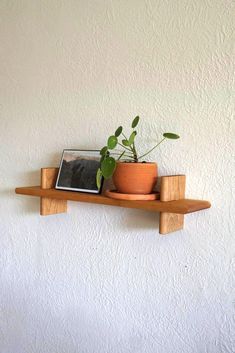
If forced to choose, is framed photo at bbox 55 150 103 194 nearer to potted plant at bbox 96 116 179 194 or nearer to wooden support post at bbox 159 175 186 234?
potted plant at bbox 96 116 179 194

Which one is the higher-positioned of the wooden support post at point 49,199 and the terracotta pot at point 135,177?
the terracotta pot at point 135,177

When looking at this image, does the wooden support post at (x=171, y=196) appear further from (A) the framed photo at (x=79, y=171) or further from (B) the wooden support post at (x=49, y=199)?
(B) the wooden support post at (x=49, y=199)

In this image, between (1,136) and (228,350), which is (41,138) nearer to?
(1,136)

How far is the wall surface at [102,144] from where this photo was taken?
100 cm

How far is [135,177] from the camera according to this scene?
99 cm

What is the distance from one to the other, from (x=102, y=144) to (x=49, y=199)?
0.89 ft

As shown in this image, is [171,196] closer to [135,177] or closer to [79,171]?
[135,177]

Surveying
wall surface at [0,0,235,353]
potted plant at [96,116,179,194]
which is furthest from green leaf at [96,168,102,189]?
wall surface at [0,0,235,353]

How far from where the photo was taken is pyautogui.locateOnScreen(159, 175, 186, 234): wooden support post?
0.96m

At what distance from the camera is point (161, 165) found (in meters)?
1.09

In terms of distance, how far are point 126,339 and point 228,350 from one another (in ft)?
1.11

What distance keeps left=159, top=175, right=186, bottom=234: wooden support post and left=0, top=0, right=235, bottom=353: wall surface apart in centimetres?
3

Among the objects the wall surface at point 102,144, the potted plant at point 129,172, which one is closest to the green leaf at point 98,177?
the potted plant at point 129,172

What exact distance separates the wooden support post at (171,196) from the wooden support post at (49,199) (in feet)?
1.48
